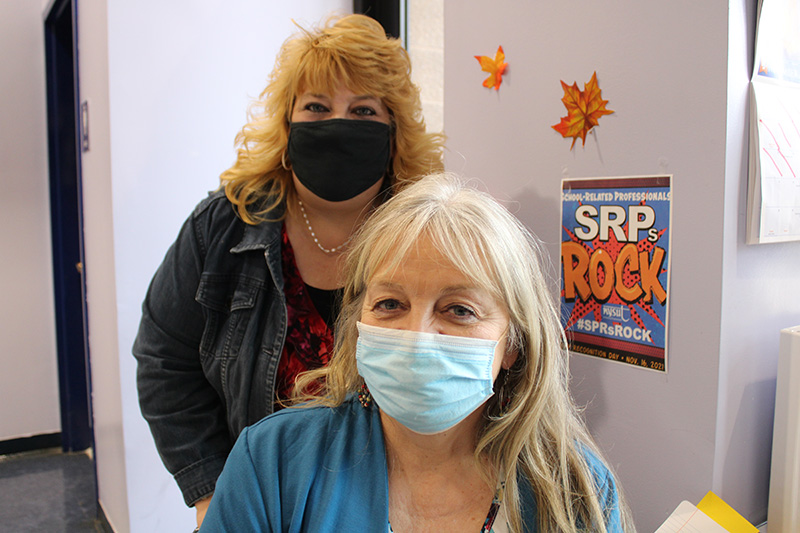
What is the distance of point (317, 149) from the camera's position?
1.33 meters

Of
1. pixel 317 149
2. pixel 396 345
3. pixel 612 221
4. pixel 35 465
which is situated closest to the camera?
pixel 396 345

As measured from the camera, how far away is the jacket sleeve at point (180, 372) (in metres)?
1.39

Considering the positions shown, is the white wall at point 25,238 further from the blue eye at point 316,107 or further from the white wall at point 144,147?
the blue eye at point 316,107

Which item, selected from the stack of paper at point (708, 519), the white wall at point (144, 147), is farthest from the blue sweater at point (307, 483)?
the white wall at point (144, 147)

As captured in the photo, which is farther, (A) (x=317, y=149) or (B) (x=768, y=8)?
(A) (x=317, y=149)

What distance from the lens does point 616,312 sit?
3.65 ft

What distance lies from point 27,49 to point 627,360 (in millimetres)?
3680

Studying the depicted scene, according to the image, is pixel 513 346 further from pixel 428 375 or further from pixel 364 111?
pixel 364 111

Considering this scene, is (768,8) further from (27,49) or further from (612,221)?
(27,49)

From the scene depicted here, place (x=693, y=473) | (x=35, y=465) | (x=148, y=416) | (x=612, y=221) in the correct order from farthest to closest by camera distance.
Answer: (x=35, y=465) → (x=148, y=416) → (x=612, y=221) → (x=693, y=473)

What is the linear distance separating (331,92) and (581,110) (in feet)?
1.84

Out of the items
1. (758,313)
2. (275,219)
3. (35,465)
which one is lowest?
(35,465)

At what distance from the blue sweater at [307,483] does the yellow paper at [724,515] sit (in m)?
0.15

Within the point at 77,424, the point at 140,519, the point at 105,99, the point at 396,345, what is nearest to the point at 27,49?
the point at 105,99
